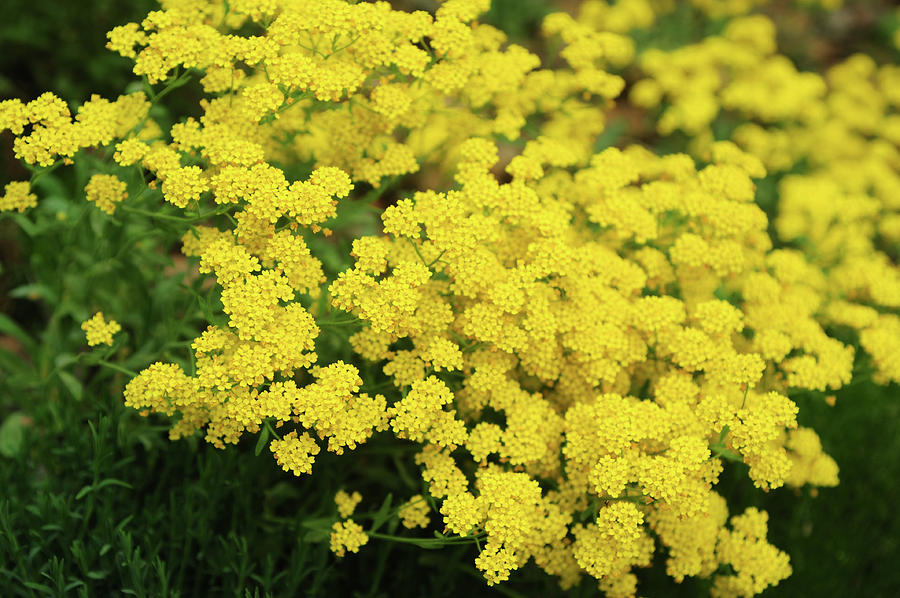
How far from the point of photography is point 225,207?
2.37m

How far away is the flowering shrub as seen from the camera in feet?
7.45

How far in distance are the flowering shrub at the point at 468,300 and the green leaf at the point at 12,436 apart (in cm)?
61

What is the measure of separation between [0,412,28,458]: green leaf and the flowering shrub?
608 mm

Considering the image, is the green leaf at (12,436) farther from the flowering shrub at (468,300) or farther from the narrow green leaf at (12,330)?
the flowering shrub at (468,300)

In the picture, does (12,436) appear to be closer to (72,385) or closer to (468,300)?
(72,385)

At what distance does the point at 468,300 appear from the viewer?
8.34 ft

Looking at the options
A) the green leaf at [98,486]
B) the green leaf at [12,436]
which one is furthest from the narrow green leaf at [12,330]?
the green leaf at [98,486]

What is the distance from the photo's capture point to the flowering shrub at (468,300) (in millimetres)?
2271

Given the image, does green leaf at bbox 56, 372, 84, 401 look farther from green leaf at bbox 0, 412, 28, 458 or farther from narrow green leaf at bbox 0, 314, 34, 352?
narrow green leaf at bbox 0, 314, 34, 352

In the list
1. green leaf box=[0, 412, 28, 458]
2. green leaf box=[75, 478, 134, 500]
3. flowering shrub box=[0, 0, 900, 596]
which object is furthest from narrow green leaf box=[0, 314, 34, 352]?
green leaf box=[75, 478, 134, 500]

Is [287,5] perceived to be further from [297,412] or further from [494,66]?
[297,412]

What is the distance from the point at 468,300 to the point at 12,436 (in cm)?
192

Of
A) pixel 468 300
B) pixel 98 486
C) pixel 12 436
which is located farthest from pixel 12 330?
pixel 468 300

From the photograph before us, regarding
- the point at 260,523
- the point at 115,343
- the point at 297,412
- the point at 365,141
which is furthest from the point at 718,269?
the point at 115,343
